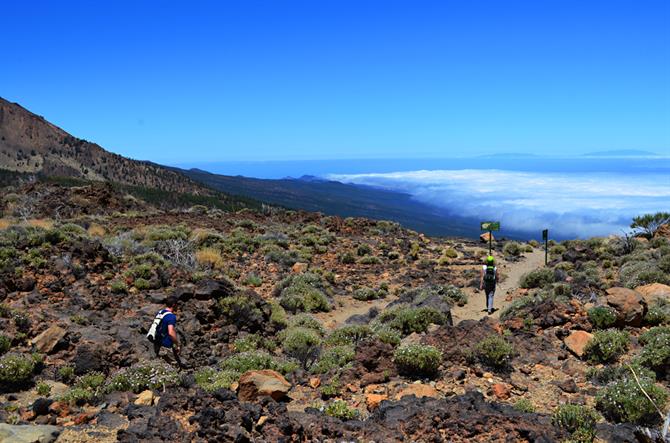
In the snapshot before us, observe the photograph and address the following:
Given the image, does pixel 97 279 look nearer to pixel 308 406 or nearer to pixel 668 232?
pixel 308 406

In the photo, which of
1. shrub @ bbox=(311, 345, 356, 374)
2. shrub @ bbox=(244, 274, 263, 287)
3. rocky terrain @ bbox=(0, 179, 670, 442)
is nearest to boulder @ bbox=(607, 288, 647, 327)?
rocky terrain @ bbox=(0, 179, 670, 442)

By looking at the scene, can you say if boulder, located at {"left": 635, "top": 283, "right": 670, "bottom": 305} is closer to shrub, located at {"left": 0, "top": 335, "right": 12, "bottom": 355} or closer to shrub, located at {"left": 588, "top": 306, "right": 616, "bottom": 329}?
shrub, located at {"left": 588, "top": 306, "right": 616, "bottom": 329}

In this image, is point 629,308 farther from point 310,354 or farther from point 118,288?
point 118,288

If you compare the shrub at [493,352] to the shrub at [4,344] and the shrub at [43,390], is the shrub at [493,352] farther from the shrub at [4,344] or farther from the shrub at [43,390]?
the shrub at [4,344]

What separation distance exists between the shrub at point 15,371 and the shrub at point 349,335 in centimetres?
505

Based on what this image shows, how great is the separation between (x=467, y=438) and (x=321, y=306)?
9.08 meters

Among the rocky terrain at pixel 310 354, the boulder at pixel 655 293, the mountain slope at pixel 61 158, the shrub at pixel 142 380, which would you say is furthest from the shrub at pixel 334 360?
the mountain slope at pixel 61 158

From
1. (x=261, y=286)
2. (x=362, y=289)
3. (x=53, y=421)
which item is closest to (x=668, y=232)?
(x=362, y=289)

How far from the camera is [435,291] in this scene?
14969mm

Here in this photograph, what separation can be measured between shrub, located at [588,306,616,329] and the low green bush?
3382mm

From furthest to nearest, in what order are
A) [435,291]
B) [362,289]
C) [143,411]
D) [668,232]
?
1. [668,232]
2. [362,289]
3. [435,291]
4. [143,411]

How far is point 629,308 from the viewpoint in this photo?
8.76m

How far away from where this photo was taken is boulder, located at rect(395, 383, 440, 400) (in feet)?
21.4

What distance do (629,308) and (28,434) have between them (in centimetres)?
915
